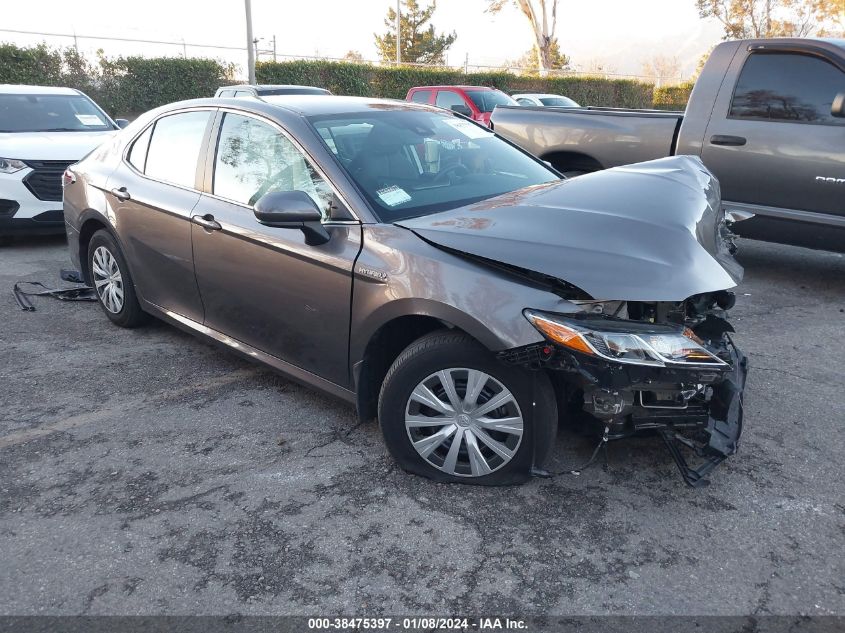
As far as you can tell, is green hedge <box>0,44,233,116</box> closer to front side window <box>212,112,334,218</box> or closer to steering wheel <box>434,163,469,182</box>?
front side window <box>212,112,334,218</box>

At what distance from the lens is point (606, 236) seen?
2973 millimetres

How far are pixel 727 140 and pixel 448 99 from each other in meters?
9.76

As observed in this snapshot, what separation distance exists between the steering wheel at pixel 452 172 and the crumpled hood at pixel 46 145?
4.84 metres

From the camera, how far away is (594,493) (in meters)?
3.13

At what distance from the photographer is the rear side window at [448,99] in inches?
589

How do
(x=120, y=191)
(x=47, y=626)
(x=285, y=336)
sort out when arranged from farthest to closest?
(x=120, y=191) < (x=285, y=336) < (x=47, y=626)

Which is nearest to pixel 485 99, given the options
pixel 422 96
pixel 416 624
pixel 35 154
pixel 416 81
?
pixel 422 96

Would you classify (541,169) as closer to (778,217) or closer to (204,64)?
(778,217)

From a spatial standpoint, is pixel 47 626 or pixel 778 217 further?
pixel 778 217

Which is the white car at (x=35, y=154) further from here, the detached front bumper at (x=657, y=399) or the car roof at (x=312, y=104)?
the detached front bumper at (x=657, y=399)

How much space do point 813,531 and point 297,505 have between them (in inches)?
81.6

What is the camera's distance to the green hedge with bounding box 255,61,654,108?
24.0 meters

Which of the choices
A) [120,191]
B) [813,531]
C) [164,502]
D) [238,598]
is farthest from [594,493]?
[120,191]

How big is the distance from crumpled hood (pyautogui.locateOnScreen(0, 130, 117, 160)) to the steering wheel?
191 inches
